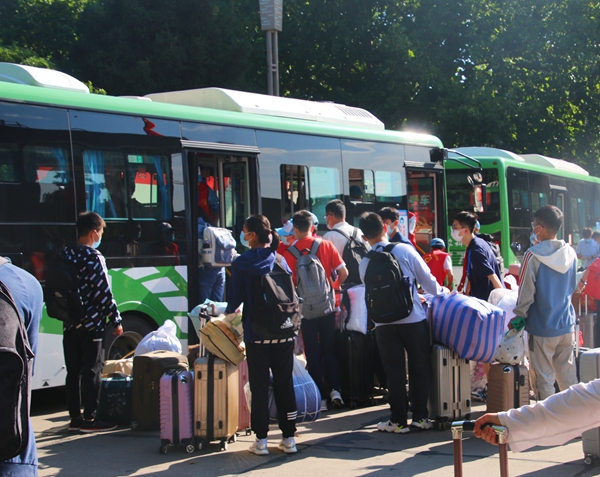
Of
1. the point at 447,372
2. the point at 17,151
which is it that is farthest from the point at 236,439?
the point at 17,151

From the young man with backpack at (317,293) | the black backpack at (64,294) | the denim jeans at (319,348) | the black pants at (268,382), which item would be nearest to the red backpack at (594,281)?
the young man with backpack at (317,293)

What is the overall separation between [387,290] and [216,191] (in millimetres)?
4320

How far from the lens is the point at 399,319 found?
6.78 meters

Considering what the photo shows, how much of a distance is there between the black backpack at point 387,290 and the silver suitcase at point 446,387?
669mm

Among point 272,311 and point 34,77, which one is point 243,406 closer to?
point 272,311

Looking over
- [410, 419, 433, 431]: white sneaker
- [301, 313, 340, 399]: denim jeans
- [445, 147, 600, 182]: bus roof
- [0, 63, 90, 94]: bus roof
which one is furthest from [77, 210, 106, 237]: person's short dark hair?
[445, 147, 600, 182]: bus roof

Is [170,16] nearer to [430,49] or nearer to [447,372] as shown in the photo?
[430,49]

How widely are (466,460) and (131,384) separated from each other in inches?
128

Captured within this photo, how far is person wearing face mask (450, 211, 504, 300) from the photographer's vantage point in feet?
26.7

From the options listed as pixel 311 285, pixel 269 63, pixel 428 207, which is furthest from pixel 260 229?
pixel 269 63

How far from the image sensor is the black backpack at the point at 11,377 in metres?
2.43

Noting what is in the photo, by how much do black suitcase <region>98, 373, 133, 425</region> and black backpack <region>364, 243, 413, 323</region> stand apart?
2.51 m

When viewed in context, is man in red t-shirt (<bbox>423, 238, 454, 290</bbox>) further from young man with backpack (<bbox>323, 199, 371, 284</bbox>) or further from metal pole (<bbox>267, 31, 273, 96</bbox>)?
metal pole (<bbox>267, 31, 273, 96</bbox>)

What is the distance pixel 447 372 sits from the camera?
7137 mm
